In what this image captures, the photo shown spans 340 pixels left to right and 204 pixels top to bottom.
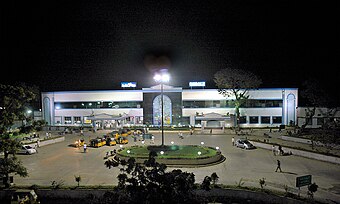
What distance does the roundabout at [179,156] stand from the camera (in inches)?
901

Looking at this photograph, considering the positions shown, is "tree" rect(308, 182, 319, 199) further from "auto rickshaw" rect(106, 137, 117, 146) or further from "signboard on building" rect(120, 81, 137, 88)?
"signboard on building" rect(120, 81, 137, 88)

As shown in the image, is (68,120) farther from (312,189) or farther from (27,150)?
(312,189)

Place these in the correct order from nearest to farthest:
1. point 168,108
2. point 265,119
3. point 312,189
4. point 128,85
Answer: point 312,189 < point 265,119 < point 168,108 < point 128,85

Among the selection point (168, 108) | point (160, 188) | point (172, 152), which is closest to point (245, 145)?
point (172, 152)

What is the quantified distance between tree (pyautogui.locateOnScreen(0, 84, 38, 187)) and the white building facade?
103 feet

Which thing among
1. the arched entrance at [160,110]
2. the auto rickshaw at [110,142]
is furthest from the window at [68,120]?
the auto rickshaw at [110,142]

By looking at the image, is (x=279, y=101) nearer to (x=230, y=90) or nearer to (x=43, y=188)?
(x=230, y=90)

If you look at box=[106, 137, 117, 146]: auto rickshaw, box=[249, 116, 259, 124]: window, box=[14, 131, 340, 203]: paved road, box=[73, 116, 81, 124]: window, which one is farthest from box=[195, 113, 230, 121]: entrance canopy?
box=[73, 116, 81, 124]: window

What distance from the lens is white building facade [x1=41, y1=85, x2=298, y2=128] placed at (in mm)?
50312

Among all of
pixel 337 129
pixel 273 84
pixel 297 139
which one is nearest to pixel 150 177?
pixel 337 129

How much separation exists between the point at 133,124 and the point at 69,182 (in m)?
35.1

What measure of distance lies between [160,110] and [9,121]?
36968 mm

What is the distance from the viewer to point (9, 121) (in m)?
17.7

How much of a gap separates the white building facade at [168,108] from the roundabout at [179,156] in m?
22.6
